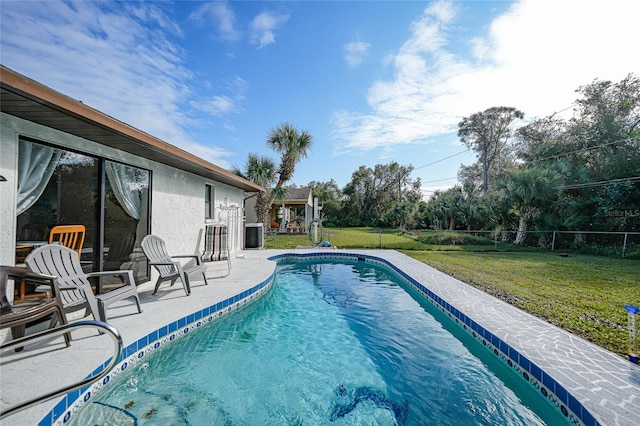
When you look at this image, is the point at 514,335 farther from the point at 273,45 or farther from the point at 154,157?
the point at 273,45

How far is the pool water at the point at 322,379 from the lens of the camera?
2.64 m

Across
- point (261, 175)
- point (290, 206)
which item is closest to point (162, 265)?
point (261, 175)

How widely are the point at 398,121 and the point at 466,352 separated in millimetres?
14304

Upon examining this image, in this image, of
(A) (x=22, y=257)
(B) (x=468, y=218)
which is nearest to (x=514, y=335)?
(A) (x=22, y=257)

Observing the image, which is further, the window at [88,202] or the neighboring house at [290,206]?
the neighboring house at [290,206]

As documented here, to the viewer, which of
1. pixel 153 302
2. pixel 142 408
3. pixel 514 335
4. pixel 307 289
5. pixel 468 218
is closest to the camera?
pixel 142 408

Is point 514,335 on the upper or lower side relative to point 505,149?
lower

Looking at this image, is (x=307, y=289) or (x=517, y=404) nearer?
(x=517, y=404)

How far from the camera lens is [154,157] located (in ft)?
17.9

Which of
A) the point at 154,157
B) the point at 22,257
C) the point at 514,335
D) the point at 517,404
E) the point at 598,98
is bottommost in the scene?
the point at 517,404

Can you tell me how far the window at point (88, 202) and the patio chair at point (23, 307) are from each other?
3.39ft

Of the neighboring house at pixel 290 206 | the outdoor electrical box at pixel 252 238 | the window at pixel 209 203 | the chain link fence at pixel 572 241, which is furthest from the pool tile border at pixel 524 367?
the neighboring house at pixel 290 206

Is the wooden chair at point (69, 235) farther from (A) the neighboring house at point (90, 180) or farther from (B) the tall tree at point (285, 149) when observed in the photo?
(B) the tall tree at point (285, 149)

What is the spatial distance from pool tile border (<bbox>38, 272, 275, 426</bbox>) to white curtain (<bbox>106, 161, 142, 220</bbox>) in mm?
2603
